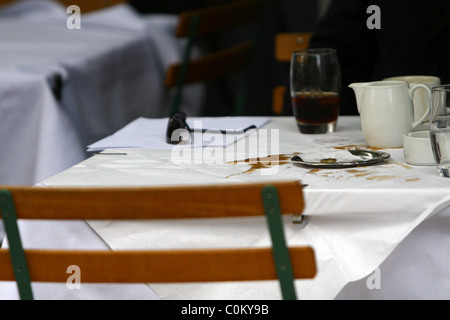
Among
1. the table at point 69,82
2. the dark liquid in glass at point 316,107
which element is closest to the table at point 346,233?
the dark liquid in glass at point 316,107

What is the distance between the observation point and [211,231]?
0.97 meters

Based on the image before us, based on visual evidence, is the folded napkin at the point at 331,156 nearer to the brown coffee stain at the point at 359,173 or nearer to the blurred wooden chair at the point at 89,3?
the brown coffee stain at the point at 359,173

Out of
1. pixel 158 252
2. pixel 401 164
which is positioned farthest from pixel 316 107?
pixel 158 252

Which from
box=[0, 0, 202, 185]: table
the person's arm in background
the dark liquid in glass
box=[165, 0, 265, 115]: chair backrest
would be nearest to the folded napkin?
the dark liquid in glass

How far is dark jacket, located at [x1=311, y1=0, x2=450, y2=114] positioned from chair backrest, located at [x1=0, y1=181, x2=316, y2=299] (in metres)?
0.97

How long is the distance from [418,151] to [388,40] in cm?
84

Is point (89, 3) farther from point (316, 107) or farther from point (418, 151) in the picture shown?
point (418, 151)

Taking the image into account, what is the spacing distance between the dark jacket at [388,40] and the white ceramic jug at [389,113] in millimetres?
527

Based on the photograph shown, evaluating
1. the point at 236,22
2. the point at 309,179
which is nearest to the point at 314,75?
the point at 309,179

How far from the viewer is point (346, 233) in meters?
0.94

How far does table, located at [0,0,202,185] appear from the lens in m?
2.11

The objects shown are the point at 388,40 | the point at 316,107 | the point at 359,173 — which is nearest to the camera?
the point at 359,173

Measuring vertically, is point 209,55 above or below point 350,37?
below

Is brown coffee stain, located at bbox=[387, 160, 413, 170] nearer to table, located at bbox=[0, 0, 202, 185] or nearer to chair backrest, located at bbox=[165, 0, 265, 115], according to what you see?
table, located at bbox=[0, 0, 202, 185]
